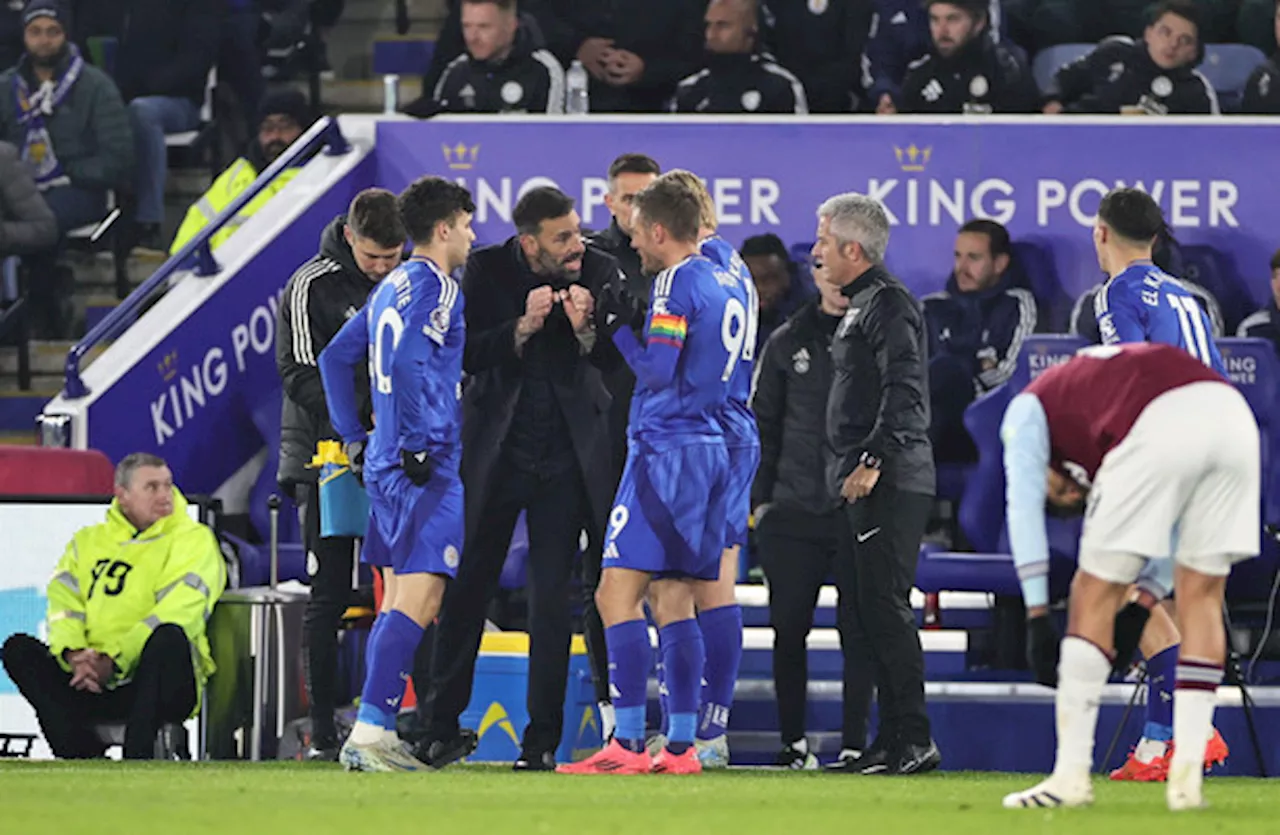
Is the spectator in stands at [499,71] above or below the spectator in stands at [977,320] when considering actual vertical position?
above

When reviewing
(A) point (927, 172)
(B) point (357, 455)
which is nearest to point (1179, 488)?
(B) point (357, 455)

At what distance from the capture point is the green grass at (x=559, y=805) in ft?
21.1

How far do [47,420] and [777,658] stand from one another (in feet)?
11.9

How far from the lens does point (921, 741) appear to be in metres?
9.18

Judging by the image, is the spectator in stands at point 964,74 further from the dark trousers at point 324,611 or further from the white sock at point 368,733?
the white sock at point 368,733

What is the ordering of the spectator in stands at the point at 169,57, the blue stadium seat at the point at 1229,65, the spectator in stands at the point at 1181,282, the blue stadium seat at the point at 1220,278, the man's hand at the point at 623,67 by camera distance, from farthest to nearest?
the spectator in stands at the point at 169,57 → the blue stadium seat at the point at 1229,65 → the man's hand at the point at 623,67 → the blue stadium seat at the point at 1220,278 → the spectator in stands at the point at 1181,282

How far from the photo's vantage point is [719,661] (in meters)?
9.20

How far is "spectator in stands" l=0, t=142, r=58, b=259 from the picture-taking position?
46.0 feet

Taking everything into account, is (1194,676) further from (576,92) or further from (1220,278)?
(576,92)

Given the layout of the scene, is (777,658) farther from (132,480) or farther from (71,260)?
(71,260)

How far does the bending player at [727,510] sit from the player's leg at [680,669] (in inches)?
5.8

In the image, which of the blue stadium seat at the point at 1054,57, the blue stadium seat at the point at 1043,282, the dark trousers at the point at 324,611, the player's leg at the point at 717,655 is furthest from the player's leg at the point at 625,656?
the blue stadium seat at the point at 1054,57

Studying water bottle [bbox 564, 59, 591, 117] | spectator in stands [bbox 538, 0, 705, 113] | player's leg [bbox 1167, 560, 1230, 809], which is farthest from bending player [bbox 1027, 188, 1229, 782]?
spectator in stands [bbox 538, 0, 705, 113]

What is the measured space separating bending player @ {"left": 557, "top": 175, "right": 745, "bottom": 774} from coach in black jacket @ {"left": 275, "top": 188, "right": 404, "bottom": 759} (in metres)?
1.39
